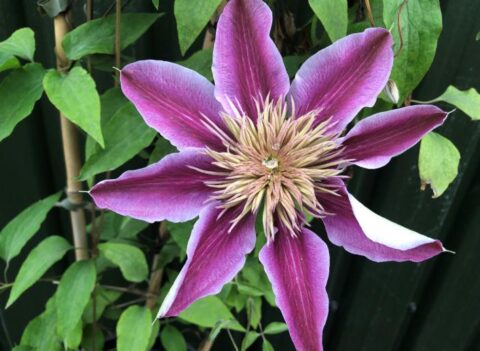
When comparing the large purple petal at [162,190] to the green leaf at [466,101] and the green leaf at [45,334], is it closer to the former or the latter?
the green leaf at [466,101]

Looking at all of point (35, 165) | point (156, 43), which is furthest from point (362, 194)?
point (35, 165)

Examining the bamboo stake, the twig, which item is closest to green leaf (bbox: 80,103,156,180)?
the bamboo stake

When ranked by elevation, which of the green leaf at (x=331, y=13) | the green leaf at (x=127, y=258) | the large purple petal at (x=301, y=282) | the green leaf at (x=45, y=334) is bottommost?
the green leaf at (x=45, y=334)

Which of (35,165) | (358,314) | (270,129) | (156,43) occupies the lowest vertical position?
(358,314)

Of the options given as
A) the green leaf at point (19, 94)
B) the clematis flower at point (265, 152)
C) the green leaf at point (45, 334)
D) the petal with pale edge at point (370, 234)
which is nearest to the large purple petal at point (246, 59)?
the clematis flower at point (265, 152)

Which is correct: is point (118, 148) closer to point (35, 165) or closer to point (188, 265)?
point (188, 265)

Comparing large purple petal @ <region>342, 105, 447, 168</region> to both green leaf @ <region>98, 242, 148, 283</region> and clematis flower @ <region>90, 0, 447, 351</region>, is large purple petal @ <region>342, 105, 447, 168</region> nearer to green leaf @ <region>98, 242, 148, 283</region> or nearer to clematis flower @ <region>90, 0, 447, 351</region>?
clematis flower @ <region>90, 0, 447, 351</region>

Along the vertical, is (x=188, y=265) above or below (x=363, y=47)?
below
